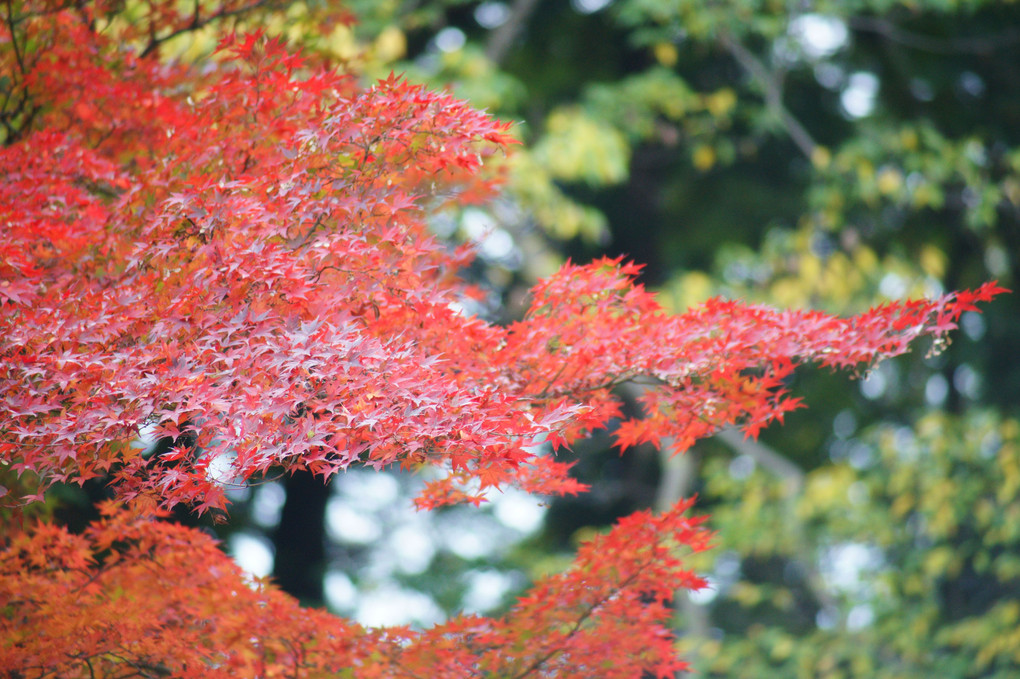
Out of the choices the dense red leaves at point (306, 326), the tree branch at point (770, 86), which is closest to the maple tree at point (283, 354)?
the dense red leaves at point (306, 326)

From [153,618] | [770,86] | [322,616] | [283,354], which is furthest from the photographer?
[770,86]

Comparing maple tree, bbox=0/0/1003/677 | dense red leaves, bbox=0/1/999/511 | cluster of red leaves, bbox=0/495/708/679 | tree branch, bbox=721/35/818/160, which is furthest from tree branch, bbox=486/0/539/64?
cluster of red leaves, bbox=0/495/708/679

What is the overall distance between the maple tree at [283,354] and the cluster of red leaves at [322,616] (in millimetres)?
10

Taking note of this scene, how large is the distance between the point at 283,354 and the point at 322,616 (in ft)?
3.97

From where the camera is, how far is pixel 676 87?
664 centimetres

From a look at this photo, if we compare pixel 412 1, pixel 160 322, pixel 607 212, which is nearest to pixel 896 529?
pixel 607 212

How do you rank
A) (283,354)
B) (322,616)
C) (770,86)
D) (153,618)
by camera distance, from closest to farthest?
1. (283,354)
2. (153,618)
3. (322,616)
4. (770,86)

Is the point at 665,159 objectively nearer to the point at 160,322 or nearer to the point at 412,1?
the point at 412,1

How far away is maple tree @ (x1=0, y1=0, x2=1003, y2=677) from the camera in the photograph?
2.05 m

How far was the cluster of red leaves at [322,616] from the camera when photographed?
2.67m

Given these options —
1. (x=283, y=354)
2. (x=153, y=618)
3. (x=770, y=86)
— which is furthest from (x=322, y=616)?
(x=770, y=86)

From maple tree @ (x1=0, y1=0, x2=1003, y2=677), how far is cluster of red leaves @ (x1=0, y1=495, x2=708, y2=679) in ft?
0.03

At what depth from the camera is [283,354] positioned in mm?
2033

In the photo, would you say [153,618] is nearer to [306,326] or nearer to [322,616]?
[322,616]
